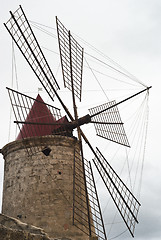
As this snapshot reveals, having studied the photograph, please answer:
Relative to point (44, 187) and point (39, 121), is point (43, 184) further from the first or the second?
point (39, 121)

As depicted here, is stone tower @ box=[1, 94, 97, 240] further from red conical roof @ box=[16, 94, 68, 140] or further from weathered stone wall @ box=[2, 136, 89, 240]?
red conical roof @ box=[16, 94, 68, 140]

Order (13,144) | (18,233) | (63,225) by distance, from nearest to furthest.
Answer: (18,233)
(63,225)
(13,144)

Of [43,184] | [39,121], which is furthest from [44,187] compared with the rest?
[39,121]

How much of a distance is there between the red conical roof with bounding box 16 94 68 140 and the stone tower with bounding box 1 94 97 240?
308 millimetres

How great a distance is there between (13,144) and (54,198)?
1912 mm

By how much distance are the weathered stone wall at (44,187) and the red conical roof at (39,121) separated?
0.41m

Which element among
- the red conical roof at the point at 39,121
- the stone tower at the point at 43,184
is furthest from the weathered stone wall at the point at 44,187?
the red conical roof at the point at 39,121

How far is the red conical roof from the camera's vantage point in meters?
8.83

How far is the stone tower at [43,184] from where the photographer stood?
7570 mm

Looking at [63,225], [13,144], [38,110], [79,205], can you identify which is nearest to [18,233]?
[63,225]

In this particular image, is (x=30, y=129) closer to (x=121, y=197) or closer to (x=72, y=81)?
(x=72, y=81)

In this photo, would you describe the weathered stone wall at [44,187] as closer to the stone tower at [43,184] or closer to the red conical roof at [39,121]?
the stone tower at [43,184]

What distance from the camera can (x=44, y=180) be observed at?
7949mm

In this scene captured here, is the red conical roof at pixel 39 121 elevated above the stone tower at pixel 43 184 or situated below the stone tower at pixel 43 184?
above
